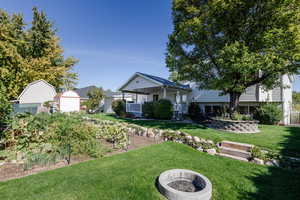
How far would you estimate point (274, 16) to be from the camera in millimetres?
6941

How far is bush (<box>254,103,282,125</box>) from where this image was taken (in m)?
10.5

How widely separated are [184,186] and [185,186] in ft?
0.08

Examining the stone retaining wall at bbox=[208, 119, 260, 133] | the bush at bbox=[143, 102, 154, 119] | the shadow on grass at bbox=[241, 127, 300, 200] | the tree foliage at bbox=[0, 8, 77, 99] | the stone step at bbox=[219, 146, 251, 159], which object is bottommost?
the shadow on grass at bbox=[241, 127, 300, 200]

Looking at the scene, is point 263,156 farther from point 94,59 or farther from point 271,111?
point 94,59

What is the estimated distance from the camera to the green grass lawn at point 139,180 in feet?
9.12

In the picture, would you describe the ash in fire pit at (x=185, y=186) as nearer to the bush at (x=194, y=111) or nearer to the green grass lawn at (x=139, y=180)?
the green grass lawn at (x=139, y=180)

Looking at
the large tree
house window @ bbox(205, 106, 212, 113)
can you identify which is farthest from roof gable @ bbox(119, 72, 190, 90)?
the large tree

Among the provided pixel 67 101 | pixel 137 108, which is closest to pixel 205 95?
pixel 137 108

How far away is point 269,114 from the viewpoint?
1073 centimetres

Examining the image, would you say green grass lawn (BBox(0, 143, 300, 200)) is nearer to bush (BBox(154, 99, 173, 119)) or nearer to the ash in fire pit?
the ash in fire pit

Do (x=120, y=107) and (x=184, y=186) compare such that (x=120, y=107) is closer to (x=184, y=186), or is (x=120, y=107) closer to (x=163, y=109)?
(x=163, y=109)

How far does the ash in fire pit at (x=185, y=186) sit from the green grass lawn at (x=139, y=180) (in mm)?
353

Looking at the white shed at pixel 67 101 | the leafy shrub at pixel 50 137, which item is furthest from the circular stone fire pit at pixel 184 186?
the white shed at pixel 67 101

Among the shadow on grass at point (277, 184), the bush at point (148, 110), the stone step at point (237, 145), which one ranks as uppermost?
the bush at point (148, 110)
